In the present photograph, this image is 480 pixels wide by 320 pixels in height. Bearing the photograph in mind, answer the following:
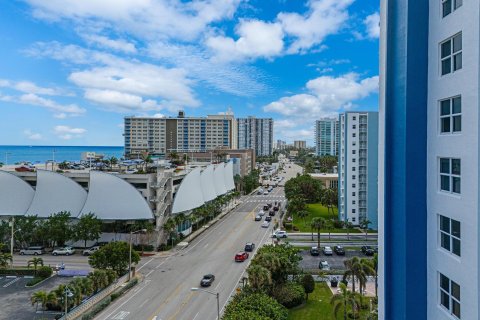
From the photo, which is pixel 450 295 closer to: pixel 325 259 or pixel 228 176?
pixel 325 259

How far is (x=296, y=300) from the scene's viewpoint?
105ft

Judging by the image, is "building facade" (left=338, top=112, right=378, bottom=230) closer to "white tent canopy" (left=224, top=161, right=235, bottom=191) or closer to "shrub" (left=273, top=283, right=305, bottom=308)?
"white tent canopy" (left=224, top=161, right=235, bottom=191)

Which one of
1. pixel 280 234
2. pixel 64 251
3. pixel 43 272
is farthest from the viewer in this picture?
pixel 280 234

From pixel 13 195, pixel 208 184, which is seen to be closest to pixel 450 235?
pixel 13 195

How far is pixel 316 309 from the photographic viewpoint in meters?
31.5

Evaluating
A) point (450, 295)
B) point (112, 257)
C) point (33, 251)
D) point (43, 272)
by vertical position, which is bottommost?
point (33, 251)

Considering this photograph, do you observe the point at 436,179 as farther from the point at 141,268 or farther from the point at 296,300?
Answer: the point at 141,268

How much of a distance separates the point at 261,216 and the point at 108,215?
3338 centimetres

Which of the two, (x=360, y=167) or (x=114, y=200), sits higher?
(x=360, y=167)

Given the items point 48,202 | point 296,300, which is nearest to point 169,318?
point 296,300

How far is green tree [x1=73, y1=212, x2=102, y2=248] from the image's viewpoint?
162 feet

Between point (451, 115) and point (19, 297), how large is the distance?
3974cm

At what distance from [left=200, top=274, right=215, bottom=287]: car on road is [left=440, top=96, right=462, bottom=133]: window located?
1210 inches

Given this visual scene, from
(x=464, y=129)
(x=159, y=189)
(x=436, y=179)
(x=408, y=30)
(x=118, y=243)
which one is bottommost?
(x=118, y=243)
